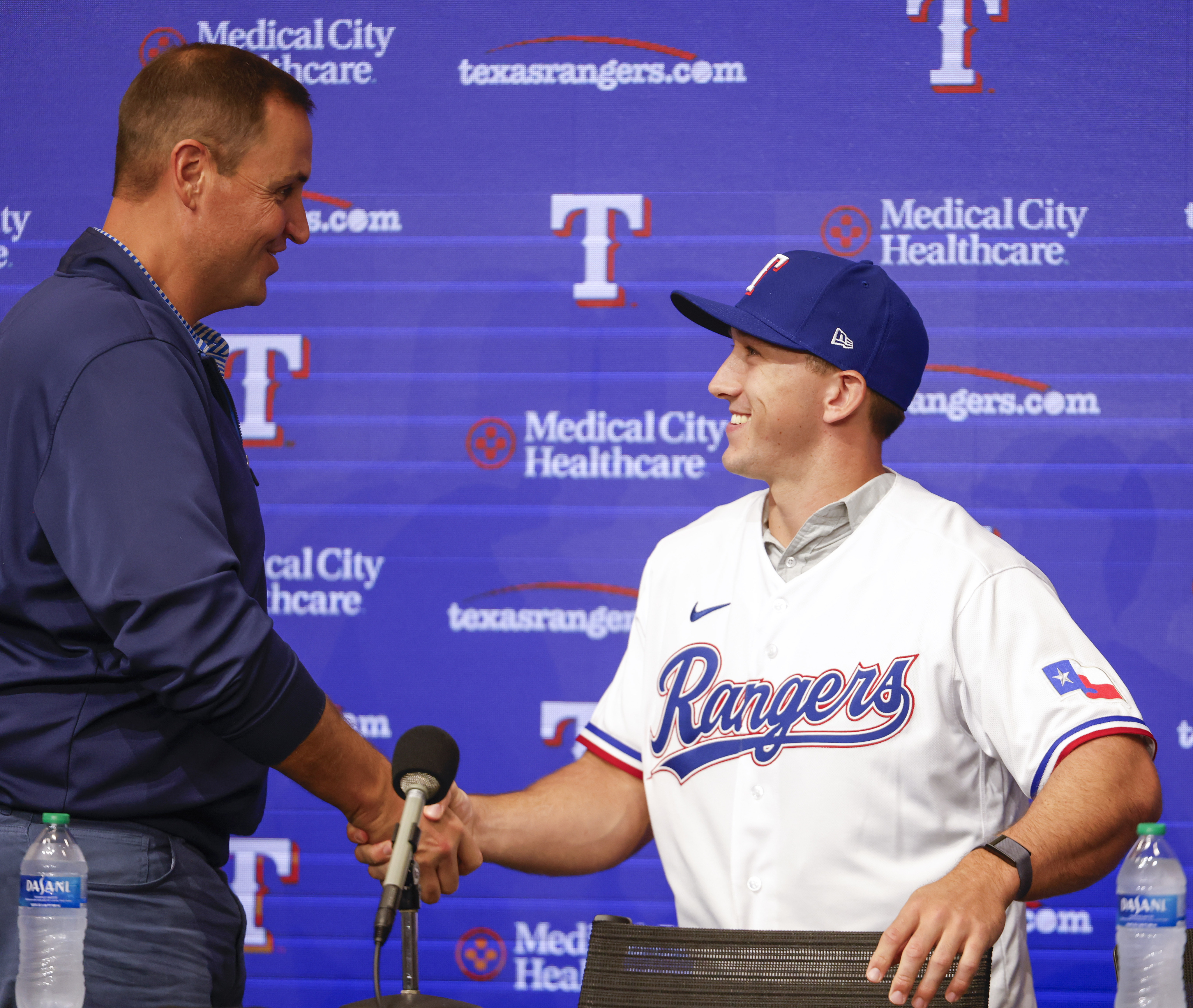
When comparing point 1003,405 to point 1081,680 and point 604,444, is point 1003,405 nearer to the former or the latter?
point 604,444

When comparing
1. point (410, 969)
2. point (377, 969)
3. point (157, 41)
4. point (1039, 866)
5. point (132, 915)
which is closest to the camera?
point (377, 969)

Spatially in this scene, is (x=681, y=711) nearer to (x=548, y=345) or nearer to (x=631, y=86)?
(x=548, y=345)

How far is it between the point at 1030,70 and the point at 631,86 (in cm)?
108

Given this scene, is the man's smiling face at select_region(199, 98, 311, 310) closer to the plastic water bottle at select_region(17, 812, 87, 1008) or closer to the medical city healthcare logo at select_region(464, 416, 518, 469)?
the plastic water bottle at select_region(17, 812, 87, 1008)

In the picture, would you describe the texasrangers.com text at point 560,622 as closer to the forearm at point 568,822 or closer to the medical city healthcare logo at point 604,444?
the medical city healthcare logo at point 604,444

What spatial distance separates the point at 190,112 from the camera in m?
1.83

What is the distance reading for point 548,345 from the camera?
3262 millimetres

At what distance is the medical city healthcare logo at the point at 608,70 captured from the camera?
325cm

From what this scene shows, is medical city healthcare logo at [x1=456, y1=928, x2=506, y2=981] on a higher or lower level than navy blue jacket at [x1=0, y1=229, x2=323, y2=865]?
lower

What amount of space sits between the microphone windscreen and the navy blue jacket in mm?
273

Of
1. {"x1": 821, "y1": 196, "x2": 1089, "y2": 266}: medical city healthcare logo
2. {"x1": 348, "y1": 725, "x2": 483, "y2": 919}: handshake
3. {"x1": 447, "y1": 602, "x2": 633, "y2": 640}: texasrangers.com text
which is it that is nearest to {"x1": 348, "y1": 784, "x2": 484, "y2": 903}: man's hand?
{"x1": 348, "y1": 725, "x2": 483, "y2": 919}: handshake

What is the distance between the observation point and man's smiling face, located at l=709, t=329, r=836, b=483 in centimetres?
210

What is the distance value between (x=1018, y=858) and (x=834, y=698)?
48cm

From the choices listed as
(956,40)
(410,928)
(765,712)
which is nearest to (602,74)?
(956,40)
